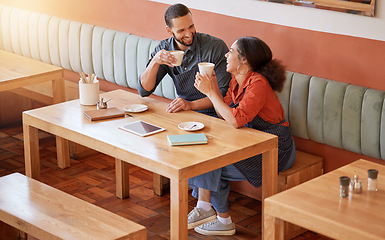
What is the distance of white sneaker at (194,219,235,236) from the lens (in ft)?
13.1

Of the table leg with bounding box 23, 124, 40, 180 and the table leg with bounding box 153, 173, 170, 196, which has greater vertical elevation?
the table leg with bounding box 23, 124, 40, 180

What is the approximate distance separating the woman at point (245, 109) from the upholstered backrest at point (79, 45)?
1193mm

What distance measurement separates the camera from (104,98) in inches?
162

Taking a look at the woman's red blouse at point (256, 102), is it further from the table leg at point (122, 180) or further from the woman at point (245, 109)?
the table leg at point (122, 180)

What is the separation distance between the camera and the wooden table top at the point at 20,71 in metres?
4.77

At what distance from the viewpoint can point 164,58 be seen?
3.91 metres

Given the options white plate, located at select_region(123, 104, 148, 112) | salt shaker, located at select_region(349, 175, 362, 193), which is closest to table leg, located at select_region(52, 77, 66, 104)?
white plate, located at select_region(123, 104, 148, 112)

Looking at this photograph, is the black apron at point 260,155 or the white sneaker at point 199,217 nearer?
the black apron at point 260,155

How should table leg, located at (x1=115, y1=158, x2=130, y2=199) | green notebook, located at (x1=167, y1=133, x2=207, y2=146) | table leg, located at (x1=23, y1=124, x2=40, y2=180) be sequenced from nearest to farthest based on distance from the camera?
1. green notebook, located at (x1=167, y1=133, x2=207, y2=146)
2. table leg, located at (x1=23, y1=124, x2=40, y2=180)
3. table leg, located at (x1=115, y1=158, x2=130, y2=199)

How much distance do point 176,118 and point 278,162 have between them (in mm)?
692

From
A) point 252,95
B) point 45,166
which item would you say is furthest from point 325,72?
point 45,166

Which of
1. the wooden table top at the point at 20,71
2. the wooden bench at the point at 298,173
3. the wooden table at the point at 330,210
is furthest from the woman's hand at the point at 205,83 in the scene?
the wooden table top at the point at 20,71

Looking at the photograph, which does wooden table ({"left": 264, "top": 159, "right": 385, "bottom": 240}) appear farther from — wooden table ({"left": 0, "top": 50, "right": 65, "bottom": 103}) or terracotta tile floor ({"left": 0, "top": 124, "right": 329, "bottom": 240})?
wooden table ({"left": 0, "top": 50, "right": 65, "bottom": 103})

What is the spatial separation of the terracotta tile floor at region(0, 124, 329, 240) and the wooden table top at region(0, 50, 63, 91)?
0.71m
